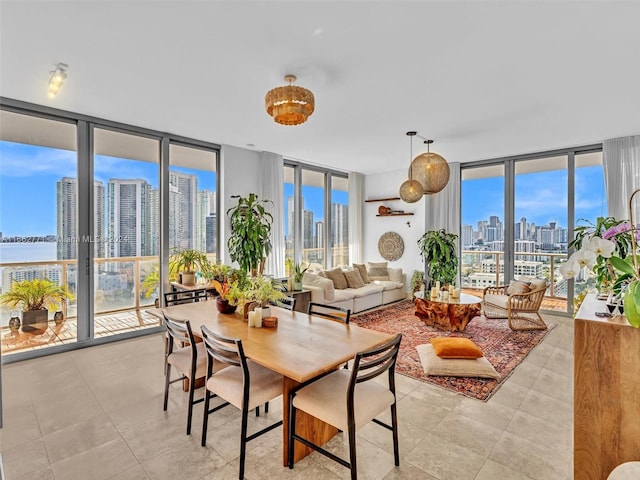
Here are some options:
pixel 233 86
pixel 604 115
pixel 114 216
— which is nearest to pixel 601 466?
pixel 233 86

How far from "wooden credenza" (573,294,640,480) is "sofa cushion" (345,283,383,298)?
168 inches

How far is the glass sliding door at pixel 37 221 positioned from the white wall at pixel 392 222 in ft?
18.8

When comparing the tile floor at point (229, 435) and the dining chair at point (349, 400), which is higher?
the dining chair at point (349, 400)

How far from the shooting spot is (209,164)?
544 centimetres

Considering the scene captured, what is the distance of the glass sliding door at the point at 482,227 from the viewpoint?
21.0 ft

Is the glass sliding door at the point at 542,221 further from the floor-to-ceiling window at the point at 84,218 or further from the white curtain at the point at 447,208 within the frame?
the floor-to-ceiling window at the point at 84,218

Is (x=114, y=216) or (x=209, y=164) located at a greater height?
(x=209, y=164)

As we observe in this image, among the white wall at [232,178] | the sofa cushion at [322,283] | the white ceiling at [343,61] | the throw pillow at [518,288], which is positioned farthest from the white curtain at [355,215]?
the throw pillow at [518,288]

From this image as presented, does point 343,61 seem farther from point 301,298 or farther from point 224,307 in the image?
point 301,298

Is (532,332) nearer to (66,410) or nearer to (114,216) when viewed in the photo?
(66,410)

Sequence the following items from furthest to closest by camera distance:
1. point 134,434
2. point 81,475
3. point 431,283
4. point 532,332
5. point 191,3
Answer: point 431,283, point 532,332, point 134,434, point 191,3, point 81,475

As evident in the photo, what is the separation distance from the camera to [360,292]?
592 centimetres

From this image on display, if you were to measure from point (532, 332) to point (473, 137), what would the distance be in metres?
2.88

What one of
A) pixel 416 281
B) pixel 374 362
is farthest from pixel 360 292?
pixel 374 362
